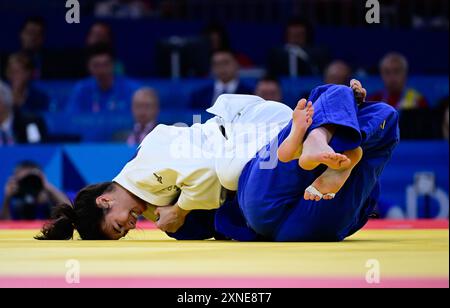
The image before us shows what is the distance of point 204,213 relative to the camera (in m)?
3.91

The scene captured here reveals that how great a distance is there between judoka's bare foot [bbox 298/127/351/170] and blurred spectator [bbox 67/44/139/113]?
16.1ft

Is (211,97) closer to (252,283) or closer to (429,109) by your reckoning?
(429,109)

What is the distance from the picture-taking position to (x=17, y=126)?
742cm

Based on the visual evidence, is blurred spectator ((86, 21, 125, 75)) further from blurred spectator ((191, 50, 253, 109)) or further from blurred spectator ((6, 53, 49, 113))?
blurred spectator ((191, 50, 253, 109))

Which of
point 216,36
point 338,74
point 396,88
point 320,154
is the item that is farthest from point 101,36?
point 320,154

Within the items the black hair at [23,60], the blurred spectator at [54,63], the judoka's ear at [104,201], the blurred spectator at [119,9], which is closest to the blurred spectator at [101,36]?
the blurred spectator at [54,63]

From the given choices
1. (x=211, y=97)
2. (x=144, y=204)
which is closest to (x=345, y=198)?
(x=144, y=204)

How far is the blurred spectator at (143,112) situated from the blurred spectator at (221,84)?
606 millimetres

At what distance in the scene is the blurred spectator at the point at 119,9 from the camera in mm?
9781

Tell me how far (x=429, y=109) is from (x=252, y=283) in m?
4.99

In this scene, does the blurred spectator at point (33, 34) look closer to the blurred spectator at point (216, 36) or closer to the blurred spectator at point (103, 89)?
the blurred spectator at point (103, 89)

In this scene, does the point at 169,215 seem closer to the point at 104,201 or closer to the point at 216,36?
the point at 104,201

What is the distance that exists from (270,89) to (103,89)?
1.59 m

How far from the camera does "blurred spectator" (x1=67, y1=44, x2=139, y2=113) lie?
7.88m
